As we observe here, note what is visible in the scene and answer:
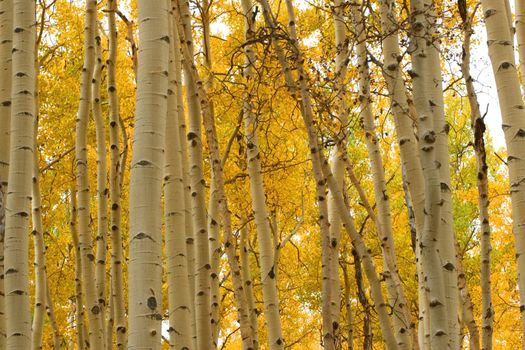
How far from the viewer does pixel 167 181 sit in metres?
4.74

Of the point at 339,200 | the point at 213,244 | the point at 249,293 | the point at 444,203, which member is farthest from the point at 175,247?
the point at 249,293

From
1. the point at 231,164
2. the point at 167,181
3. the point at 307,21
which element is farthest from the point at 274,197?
the point at 167,181

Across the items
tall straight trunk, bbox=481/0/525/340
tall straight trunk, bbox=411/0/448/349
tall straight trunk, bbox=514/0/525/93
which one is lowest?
tall straight trunk, bbox=411/0/448/349

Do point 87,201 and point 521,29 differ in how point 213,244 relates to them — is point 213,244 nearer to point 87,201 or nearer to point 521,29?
point 87,201

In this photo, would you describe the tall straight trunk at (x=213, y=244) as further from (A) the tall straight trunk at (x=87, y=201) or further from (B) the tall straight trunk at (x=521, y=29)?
(B) the tall straight trunk at (x=521, y=29)

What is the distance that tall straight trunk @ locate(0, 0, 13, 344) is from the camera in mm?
4022

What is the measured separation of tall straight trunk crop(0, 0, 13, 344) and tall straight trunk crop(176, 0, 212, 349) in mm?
1455

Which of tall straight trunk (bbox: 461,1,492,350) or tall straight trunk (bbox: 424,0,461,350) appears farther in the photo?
tall straight trunk (bbox: 461,1,492,350)

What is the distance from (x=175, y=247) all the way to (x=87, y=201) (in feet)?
7.98

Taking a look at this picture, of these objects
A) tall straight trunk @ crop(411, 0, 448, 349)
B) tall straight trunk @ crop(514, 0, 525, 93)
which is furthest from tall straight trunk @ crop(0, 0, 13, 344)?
tall straight trunk @ crop(514, 0, 525, 93)

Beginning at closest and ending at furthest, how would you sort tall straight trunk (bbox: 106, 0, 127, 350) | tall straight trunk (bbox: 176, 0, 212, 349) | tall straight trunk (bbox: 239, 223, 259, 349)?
1. tall straight trunk (bbox: 176, 0, 212, 349)
2. tall straight trunk (bbox: 106, 0, 127, 350)
3. tall straight trunk (bbox: 239, 223, 259, 349)

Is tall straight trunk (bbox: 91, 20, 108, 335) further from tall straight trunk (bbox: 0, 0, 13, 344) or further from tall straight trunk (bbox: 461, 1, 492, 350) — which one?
tall straight trunk (bbox: 461, 1, 492, 350)

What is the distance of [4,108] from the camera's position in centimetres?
423

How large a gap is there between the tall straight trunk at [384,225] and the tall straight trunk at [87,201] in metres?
2.56
